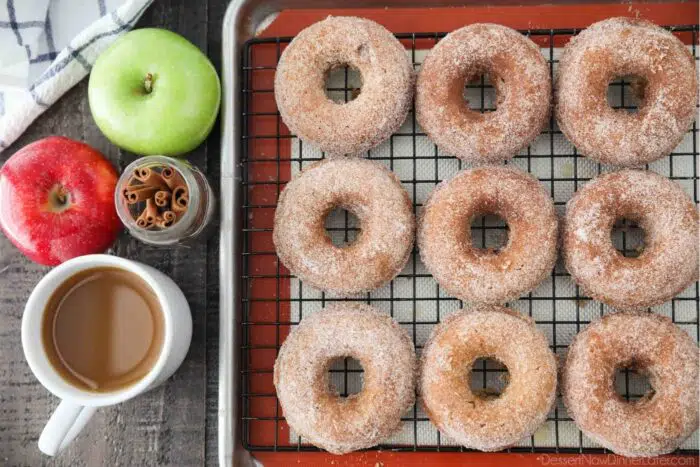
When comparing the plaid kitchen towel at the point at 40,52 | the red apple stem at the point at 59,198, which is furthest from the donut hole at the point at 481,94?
the red apple stem at the point at 59,198

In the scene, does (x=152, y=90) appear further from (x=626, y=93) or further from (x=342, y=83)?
(x=626, y=93)

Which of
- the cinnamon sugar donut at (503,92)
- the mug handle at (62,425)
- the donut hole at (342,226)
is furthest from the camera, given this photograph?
the donut hole at (342,226)

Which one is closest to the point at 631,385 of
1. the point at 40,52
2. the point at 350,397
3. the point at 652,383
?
the point at 652,383

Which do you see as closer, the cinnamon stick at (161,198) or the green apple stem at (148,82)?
the cinnamon stick at (161,198)

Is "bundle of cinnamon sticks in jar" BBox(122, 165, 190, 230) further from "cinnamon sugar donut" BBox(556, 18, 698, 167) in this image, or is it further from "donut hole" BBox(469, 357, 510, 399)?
"cinnamon sugar donut" BBox(556, 18, 698, 167)

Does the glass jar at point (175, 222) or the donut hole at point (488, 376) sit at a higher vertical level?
the glass jar at point (175, 222)

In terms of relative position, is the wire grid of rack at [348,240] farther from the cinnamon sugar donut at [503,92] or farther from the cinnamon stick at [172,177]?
the cinnamon stick at [172,177]

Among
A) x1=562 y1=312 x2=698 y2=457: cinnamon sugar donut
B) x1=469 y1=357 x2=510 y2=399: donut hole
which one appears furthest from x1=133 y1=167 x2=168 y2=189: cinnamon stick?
x1=562 y1=312 x2=698 y2=457: cinnamon sugar donut
